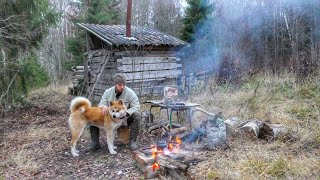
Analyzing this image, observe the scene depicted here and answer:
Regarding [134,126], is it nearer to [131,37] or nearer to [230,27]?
[131,37]

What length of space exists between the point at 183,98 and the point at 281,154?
454 centimetres

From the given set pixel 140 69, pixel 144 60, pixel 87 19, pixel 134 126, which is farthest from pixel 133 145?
pixel 87 19

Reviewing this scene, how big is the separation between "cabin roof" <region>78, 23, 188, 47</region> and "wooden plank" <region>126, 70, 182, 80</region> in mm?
1141

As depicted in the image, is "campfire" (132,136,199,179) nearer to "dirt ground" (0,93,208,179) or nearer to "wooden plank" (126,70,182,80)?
"dirt ground" (0,93,208,179)

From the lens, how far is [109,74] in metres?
11.7

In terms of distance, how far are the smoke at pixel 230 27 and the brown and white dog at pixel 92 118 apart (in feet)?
30.2

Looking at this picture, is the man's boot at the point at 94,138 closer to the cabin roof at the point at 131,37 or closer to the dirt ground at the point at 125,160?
the dirt ground at the point at 125,160

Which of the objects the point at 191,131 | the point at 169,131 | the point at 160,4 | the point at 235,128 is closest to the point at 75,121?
the point at 169,131

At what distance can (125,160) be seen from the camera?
16.8 ft

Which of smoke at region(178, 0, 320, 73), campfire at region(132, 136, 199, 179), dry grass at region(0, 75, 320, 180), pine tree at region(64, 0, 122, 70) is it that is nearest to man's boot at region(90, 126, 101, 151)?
dry grass at region(0, 75, 320, 180)

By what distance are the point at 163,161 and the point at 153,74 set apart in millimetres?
7773

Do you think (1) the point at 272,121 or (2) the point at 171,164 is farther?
(1) the point at 272,121

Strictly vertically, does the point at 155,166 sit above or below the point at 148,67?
below

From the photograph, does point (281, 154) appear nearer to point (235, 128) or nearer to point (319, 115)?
point (235, 128)
